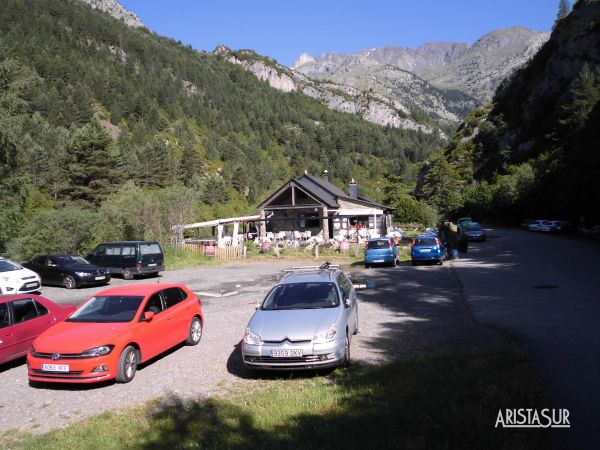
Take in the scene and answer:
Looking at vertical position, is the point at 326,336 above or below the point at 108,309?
below

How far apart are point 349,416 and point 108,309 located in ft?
17.4

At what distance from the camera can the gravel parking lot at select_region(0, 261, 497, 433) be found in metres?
7.19

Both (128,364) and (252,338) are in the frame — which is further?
(128,364)

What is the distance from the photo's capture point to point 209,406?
6.76 meters

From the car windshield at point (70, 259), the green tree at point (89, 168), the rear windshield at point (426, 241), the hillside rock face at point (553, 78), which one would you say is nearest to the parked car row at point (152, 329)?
the car windshield at point (70, 259)

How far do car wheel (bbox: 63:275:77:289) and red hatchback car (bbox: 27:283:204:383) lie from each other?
12.1 meters

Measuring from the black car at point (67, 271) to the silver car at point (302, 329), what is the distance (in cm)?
1375

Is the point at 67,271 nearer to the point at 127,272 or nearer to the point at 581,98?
the point at 127,272

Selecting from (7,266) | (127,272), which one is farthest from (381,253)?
(7,266)

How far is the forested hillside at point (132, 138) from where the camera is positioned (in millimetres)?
27928

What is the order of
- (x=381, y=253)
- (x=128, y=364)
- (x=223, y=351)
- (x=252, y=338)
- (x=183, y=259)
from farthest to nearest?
(x=183, y=259), (x=381, y=253), (x=223, y=351), (x=128, y=364), (x=252, y=338)

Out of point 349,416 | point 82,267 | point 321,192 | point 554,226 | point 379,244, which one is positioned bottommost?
point 349,416

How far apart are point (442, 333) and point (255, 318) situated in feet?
13.3

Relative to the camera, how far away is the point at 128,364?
8.20 meters
